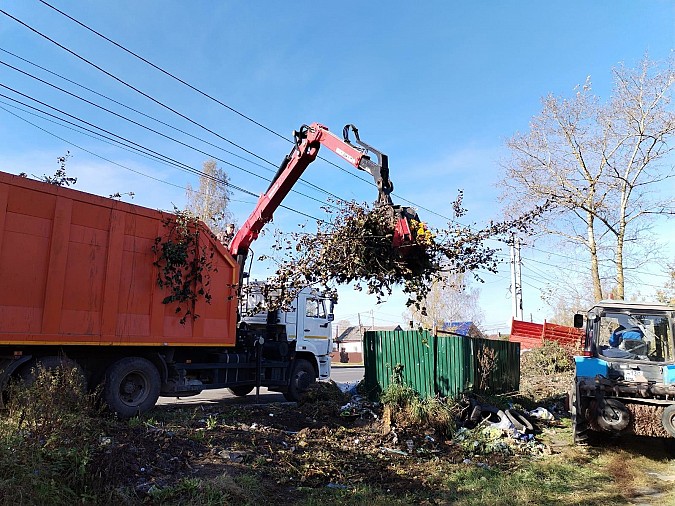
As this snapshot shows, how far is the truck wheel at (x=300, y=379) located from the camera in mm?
12656

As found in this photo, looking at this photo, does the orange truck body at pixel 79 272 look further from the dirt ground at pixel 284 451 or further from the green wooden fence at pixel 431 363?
the green wooden fence at pixel 431 363

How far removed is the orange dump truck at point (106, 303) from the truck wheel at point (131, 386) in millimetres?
17

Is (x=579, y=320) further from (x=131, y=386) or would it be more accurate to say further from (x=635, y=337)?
(x=131, y=386)

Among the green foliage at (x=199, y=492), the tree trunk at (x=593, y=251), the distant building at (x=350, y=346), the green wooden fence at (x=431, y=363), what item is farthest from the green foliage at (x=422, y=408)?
the distant building at (x=350, y=346)

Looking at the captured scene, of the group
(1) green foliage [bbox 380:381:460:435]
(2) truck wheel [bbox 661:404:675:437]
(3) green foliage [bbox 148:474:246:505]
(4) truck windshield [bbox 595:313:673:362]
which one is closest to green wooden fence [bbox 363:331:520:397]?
(1) green foliage [bbox 380:381:460:435]

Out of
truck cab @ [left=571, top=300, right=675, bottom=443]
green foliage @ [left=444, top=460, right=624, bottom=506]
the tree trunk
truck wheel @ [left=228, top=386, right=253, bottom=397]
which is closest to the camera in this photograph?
green foliage @ [left=444, top=460, right=624, bottom=506]

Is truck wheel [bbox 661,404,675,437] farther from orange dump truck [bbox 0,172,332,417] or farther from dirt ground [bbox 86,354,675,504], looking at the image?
orange dump truck [bbox 0,172,332,417]

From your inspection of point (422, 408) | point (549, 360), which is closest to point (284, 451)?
point (422, 408)

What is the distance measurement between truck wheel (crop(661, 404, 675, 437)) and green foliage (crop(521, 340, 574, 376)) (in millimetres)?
9765

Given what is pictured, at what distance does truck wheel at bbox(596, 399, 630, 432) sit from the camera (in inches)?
285

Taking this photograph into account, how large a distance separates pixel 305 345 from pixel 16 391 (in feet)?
24.0

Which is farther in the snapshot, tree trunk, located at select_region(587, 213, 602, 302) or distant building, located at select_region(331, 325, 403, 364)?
distant building, located at select_region(331, 325, 403, 364)

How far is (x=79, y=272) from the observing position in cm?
805

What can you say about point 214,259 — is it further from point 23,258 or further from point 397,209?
point 397,209
